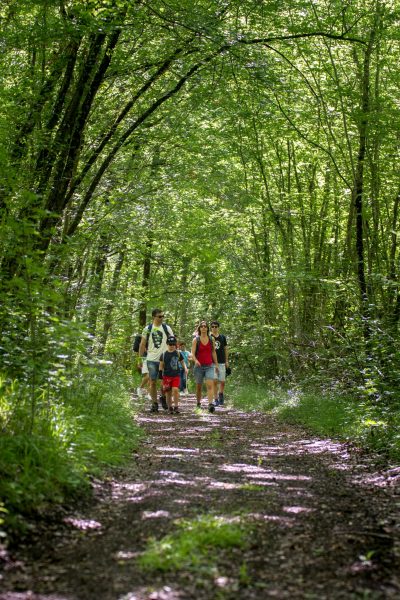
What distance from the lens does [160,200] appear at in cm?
1720

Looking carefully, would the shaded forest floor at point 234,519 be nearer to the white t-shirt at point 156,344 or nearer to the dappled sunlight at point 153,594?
the dappled sunlight at point 153,594

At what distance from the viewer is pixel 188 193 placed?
1891cm

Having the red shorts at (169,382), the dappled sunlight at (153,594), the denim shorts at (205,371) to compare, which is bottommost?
the dappled sunlight at (153,594)

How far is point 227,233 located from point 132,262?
11.1 ft

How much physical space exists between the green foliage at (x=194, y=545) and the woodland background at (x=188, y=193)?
104 centimetres

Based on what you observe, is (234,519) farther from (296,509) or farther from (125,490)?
(125,490)

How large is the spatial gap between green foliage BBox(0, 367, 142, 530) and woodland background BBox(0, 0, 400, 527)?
20 mm

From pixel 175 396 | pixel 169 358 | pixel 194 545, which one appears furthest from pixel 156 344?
pixel 194 545

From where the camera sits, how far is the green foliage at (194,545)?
3.76 metres

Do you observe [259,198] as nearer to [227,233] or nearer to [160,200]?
[227,233]

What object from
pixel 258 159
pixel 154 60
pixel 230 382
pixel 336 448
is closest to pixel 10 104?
pixel 154 60

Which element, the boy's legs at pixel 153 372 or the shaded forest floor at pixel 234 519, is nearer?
the shaded forest floor at pixel 234 519

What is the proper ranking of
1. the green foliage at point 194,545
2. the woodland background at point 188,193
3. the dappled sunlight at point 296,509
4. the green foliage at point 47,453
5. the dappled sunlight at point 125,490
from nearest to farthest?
the green foliage at point 194,545 → the green foliage at point 47,453 → the dappled sunlight at point 296,509 → the dappled sunlight at point 125,490 → the woodland background at point 188,193

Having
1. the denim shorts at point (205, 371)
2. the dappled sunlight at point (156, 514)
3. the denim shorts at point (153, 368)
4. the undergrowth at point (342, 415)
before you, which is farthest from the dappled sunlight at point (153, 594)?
the denim shorts at point (205, 371)
